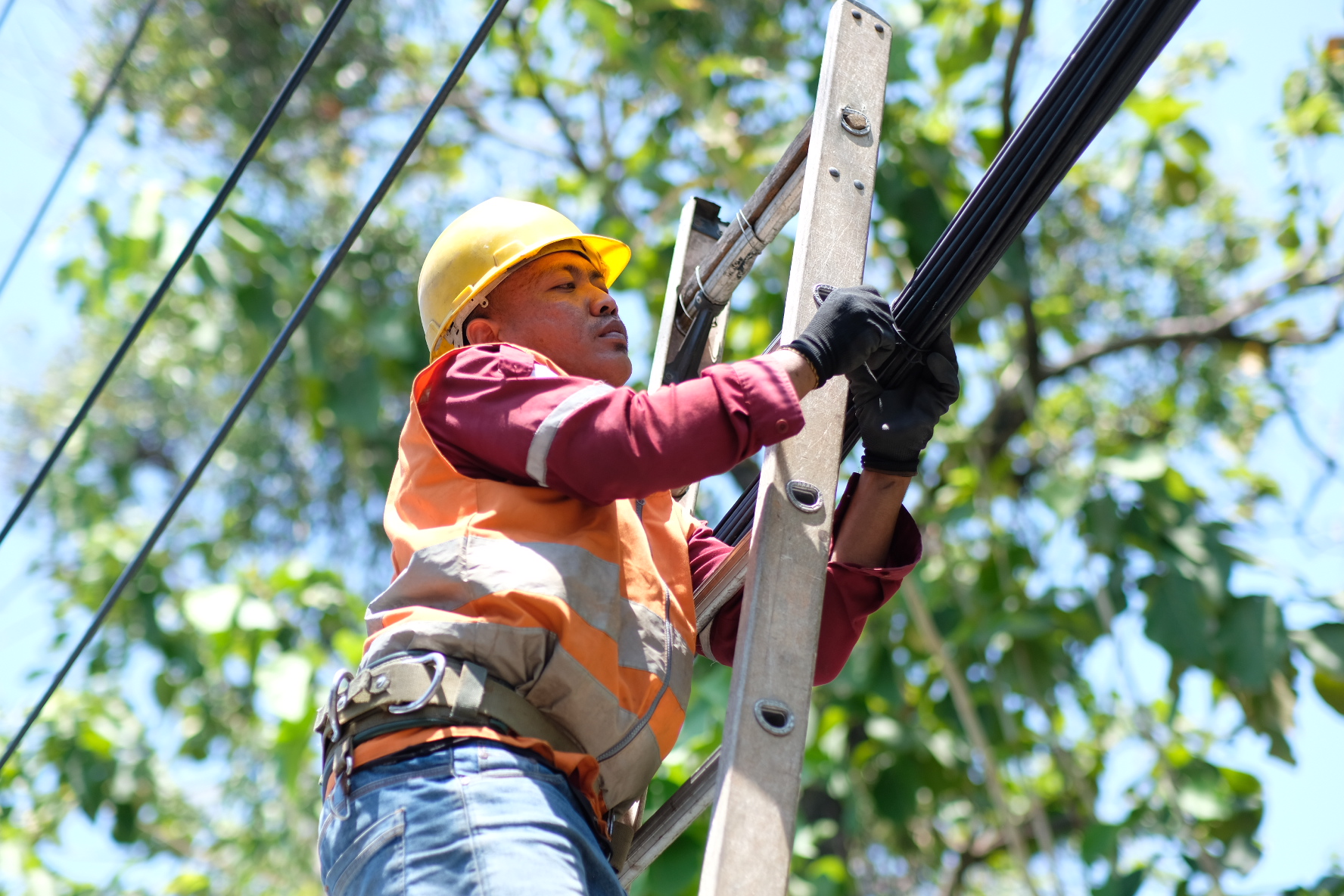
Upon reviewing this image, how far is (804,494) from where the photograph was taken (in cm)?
183

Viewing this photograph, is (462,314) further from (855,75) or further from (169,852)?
(169,852)

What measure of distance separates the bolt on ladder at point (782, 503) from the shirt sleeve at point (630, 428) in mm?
125

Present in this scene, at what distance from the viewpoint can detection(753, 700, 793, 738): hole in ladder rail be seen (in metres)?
1.61

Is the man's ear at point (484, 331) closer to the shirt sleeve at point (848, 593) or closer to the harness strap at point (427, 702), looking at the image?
the shirt sleeve at point (848, 593)

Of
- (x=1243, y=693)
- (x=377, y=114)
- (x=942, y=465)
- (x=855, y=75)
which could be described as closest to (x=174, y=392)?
(x=377, y=114)

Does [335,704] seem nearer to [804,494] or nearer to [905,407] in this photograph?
[804,494]

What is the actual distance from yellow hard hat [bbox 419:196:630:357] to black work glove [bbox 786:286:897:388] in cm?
63

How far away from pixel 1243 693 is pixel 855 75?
3399mm

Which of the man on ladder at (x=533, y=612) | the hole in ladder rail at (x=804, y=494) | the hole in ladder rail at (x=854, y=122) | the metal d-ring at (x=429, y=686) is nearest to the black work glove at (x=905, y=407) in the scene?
the man on ladder at (x=533, y=612)

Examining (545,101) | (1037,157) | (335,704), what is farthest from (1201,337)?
(335,704)

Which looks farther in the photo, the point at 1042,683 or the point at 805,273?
the point at 1042,683

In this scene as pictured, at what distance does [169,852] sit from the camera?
25.1 feet

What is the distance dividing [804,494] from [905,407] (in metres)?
0.28

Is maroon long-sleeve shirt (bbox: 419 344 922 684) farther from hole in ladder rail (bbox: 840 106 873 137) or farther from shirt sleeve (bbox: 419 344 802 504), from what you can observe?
hole in ladder rail (bbox: 840 106 873 137)
